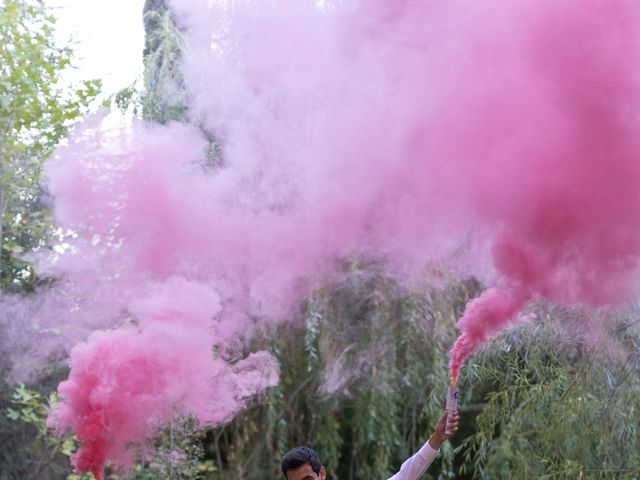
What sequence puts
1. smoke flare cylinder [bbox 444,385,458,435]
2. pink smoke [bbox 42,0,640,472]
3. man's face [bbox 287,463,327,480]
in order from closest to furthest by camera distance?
man's face [bbox 287,463,327,480]
smoke flare cylinder [bbox 444,385,458,435]
pink smoke [bbox 42,0,640,472]

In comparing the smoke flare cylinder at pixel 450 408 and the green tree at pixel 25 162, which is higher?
the smoke flare cylinder at pixel 450 408

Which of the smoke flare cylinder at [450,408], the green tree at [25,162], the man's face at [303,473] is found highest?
the smoke flare cylinder at [450,408]

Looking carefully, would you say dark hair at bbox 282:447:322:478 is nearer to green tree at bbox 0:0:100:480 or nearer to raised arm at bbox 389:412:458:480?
raised arm at bbox 389:412:458:480

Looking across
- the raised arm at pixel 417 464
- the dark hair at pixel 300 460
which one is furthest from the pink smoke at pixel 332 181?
the dark hair at pixel 300 460

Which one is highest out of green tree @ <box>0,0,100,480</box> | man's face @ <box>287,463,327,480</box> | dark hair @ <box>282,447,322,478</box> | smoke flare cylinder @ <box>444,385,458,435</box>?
smoke flare cylinder @ <box>444,385,458,435</box>

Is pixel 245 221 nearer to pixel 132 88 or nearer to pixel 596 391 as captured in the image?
pixel 596 391

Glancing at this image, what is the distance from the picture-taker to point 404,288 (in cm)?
808

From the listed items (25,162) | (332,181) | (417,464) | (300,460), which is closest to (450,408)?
(417,464)

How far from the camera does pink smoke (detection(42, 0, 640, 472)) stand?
4.53 metres

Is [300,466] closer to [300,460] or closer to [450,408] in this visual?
[300,460]

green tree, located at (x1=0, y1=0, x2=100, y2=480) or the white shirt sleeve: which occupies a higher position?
the white shirt sleeve

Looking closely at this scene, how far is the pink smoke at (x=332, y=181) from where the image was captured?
453 centimetres

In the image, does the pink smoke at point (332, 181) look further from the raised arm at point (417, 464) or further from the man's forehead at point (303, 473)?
the man's forehead at point (303, 473)

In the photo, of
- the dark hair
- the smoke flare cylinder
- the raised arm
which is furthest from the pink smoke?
the dark hair
